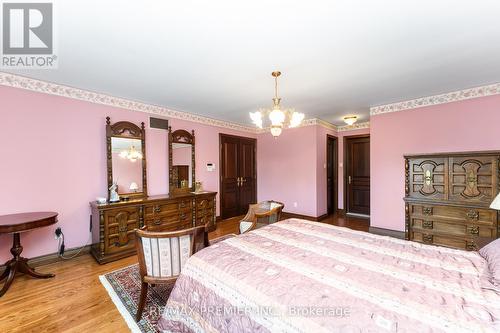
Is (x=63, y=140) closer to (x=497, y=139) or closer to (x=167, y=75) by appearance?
(x=167, y=75)

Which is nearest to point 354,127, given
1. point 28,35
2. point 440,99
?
point 440,99

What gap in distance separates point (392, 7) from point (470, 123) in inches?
118

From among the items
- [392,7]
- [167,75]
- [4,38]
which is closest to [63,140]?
[4,38]

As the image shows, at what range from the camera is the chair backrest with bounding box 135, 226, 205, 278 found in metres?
1.77

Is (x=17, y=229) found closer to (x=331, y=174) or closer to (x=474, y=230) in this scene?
(x=474, y=230)

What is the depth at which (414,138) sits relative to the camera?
3.75m

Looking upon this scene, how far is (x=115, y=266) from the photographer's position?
284 centimetres

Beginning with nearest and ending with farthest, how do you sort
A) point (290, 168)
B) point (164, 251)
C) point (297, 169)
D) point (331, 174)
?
point (164, 251) → point (297, 169) → point (290, 168) → point (331, 174)

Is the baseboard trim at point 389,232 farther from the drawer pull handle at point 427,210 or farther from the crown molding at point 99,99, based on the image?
the crown molding at point 99,99

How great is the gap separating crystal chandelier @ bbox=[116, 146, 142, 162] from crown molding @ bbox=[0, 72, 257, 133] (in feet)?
2.40

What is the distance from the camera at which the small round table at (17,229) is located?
7.31 feet

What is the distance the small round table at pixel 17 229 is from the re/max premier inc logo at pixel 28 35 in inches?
70.0

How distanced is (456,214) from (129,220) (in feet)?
15.5

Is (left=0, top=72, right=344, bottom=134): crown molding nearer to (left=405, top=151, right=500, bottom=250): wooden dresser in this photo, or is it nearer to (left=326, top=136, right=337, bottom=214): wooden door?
(left=326, top=136, right=337, bottom=214): wooden door
